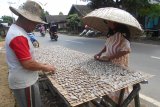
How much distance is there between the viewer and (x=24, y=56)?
104 inches

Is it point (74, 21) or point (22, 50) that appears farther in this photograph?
point (74, 21)

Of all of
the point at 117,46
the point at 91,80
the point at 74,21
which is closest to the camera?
the point at 91,80

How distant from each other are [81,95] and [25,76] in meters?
0.66

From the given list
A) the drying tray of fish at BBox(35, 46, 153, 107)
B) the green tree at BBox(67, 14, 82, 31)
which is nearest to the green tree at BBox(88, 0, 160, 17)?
the green tree at BBox(67, 14, 82, 31)

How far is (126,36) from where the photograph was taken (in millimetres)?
3770

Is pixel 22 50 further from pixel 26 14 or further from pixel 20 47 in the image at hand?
pixel 26 14

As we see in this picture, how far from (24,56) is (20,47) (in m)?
0.10

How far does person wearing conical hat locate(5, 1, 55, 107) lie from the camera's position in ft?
8.71

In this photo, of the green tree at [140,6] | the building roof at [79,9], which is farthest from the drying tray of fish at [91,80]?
the building roof at [79,9]

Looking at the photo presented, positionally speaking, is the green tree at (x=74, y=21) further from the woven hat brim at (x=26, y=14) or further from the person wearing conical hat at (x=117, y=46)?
the woven hat brim at (x=26, y=14)

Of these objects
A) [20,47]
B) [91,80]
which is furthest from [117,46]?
[20,47]

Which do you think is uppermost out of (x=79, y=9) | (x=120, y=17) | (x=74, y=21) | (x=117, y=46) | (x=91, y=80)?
(x=79, y=9)

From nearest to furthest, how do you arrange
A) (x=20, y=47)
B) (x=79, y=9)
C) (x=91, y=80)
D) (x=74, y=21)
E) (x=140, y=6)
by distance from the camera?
(x=20, y=47) → (x=91, y=80) → (x=140, y=6) → (x=74, y=21) → (x=79, y=9)

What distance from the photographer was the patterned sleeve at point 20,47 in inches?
103
